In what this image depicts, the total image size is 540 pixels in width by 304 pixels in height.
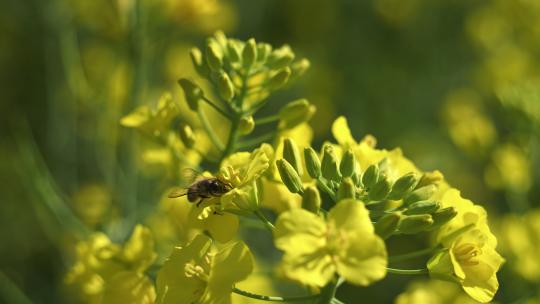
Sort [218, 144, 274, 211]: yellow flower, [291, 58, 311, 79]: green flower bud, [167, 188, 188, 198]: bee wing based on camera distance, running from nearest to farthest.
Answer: [218, 144, 274, 211]: yellow flower → [167, 188, 188, 198]: bee wing → [291, 58, 311, 79]: green flower bud

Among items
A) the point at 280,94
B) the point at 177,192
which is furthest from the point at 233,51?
the point at 280,94

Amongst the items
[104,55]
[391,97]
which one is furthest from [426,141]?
[104,55]

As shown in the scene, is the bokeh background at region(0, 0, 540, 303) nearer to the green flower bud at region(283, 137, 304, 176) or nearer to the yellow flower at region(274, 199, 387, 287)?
the green flower bud at region(283, 137, 304, 176)

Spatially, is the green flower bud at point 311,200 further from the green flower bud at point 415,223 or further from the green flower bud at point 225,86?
the green flower bud at point 225,86

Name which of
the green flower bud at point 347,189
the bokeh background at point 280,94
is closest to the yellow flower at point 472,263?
the green flower bud at point 347,189

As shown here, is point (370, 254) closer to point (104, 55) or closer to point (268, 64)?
point (268, 64)

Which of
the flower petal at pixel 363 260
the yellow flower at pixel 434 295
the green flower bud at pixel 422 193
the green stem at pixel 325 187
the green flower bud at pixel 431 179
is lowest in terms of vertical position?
the yellow flower at pixel 434 295

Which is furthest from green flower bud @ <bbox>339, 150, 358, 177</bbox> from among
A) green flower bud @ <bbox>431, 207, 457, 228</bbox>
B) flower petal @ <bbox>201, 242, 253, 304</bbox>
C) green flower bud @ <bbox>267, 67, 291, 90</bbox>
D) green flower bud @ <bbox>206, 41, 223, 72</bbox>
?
green flower bud @ <bbox>206, 41, 223, 72</bbox>
